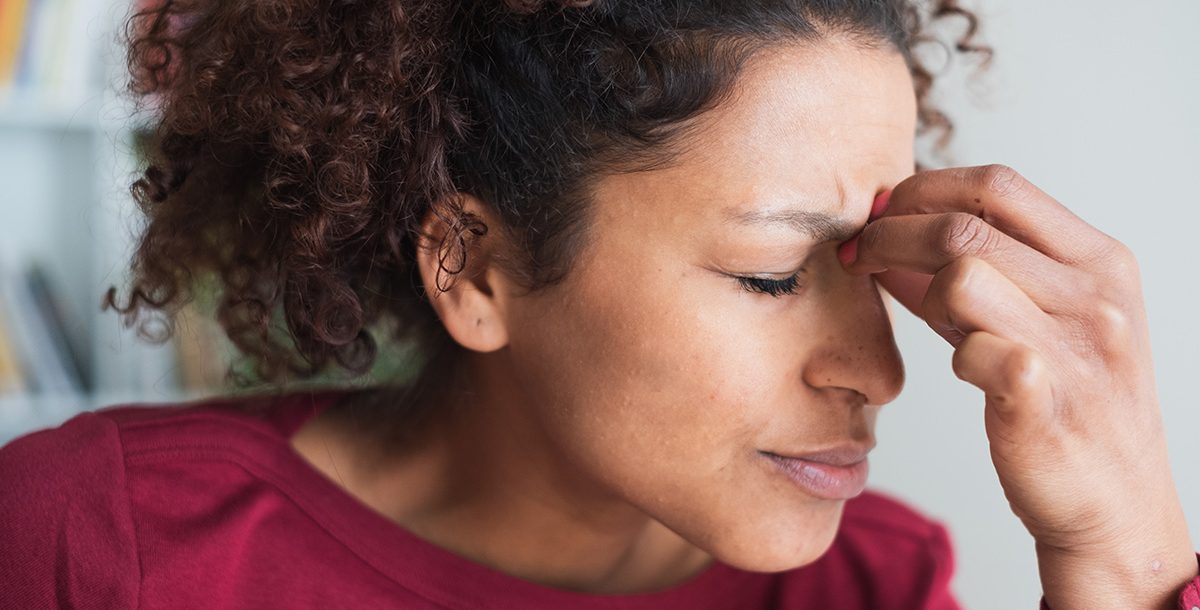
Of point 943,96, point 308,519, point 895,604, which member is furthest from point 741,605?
point 943,96

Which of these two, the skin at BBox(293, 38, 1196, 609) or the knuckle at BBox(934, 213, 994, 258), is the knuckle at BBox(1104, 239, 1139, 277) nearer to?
the skin at BBox(293, 38, 1196, 609)

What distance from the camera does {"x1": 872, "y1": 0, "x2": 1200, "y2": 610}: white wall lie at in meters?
1.80

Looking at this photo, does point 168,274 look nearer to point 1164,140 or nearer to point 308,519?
point 308,519

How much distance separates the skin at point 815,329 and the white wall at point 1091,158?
2.63 feet

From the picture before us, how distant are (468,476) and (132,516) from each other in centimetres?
38

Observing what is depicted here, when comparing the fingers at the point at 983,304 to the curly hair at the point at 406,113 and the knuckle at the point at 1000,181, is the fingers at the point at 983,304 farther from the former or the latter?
the curly hair at the point at 406,113

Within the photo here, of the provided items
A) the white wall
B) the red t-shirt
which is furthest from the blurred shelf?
the white wall

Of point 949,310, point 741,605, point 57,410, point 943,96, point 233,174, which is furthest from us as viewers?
point 57,410

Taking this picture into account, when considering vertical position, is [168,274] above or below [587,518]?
above

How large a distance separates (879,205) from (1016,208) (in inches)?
5.3

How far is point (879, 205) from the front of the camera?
1089 mm

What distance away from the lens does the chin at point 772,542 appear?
114 centimetres

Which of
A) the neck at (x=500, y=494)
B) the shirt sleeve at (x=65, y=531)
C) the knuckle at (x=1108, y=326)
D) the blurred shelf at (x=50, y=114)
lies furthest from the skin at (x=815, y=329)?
the blurred shelf at (x=50, y=114)

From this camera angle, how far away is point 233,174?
133cm
